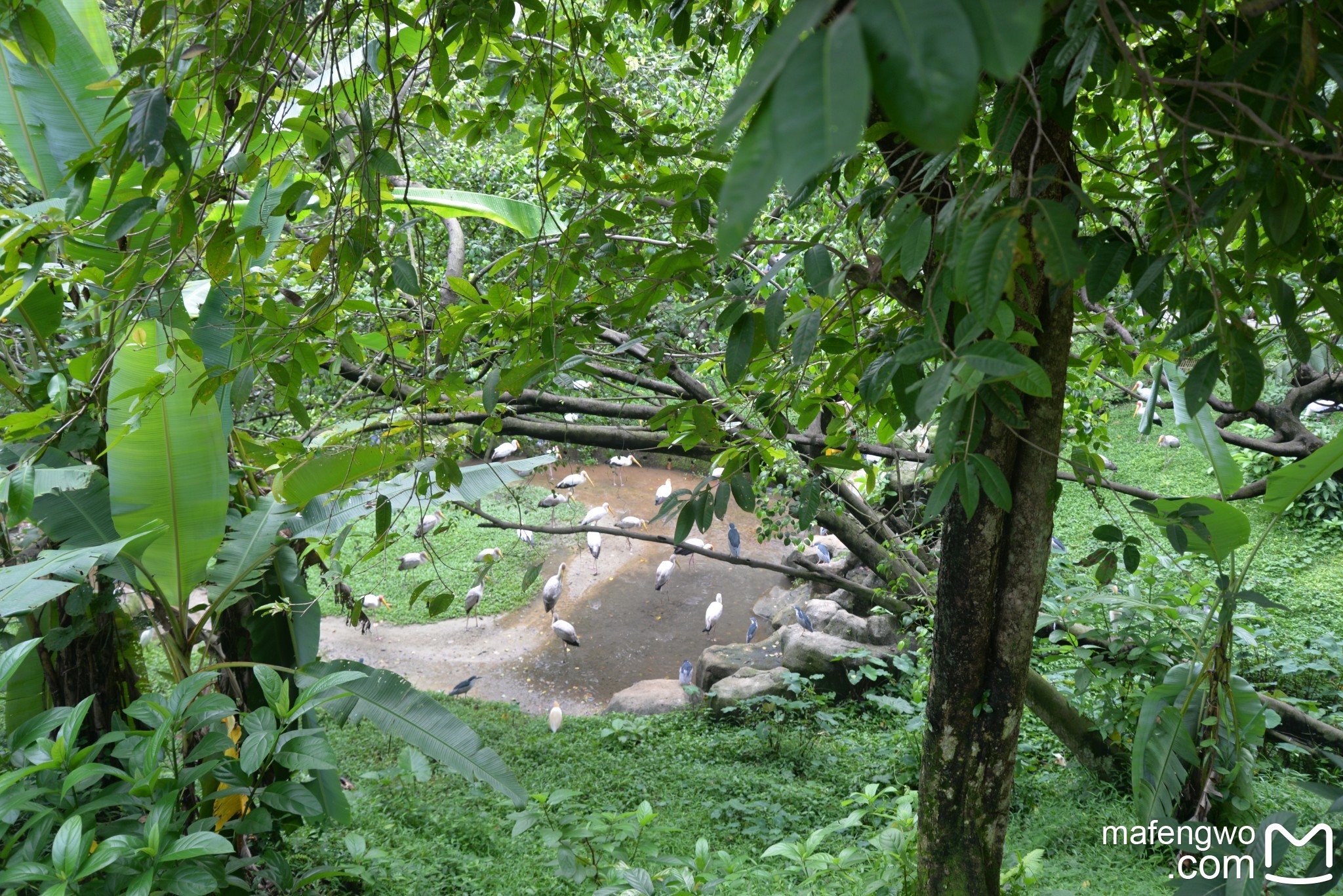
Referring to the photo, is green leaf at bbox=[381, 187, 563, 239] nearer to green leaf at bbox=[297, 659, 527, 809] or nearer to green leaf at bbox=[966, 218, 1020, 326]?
green leaf at bbox=[297, 659, 527, 809]

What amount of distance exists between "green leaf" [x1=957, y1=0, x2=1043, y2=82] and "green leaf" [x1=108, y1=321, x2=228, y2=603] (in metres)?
2.19

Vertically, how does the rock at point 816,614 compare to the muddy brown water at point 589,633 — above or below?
above

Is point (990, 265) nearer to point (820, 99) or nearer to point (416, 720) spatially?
point (820, 99)

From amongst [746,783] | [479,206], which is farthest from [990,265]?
[746,783]

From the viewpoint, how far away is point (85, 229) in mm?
1299

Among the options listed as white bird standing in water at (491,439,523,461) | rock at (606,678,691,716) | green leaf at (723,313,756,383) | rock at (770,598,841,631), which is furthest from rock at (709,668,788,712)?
green leaf at (723,313,756,383)

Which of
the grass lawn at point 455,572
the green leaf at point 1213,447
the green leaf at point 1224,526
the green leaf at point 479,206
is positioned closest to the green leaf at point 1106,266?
the green leaf at point 1224,526

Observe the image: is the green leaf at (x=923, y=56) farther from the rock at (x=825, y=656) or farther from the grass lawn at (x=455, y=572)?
the grass lawn at (x=455, y=572)

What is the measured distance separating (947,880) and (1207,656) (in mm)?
1050

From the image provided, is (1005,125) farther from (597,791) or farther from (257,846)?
(597,791)

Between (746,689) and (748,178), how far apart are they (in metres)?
4.32

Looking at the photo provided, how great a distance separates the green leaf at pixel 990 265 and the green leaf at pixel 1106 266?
0.45 meters

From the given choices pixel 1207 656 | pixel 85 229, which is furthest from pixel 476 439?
pixel 1207 656

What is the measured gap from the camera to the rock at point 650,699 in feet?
15.9
